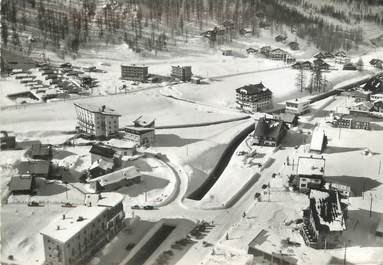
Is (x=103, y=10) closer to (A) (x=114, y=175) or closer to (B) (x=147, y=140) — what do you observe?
(B) (x=147, y=140)

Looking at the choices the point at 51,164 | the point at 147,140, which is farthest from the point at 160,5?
the point at 51,164

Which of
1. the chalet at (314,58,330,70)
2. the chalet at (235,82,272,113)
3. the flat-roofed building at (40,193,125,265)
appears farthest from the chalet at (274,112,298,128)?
the chalet at (314,58,330,70)

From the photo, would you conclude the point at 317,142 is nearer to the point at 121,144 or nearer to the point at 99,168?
the point at 121,144

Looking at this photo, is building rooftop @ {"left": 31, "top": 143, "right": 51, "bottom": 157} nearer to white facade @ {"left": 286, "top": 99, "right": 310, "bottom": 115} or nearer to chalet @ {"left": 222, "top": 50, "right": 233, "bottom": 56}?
white facade @ {"left": 286, "top": 99, "right": 310, "bottom": 115}

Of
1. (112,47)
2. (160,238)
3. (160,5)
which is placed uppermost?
(160,5)

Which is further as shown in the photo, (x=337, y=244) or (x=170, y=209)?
(x=170, y=209)

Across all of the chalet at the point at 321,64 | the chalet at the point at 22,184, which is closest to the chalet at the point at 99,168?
the chalet at the point at 22,184
